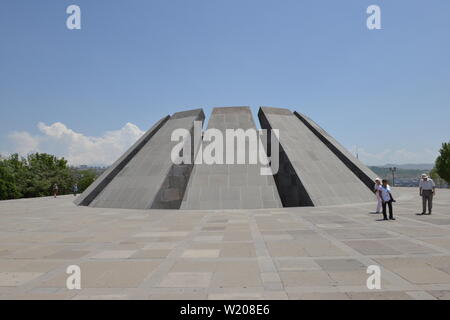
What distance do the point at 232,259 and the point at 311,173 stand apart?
47.9ft

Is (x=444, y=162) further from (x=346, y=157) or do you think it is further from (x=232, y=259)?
(x=232, y=259)

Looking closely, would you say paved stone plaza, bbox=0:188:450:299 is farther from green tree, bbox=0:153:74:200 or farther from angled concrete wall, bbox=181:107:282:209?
green tree, bbox=0:153:74:200

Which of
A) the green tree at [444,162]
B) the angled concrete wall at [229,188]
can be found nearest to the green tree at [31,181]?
the angled concrete wall at [229,188]

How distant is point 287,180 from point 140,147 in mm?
13049

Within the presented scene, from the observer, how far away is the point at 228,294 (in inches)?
197

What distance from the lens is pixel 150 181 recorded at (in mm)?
19953

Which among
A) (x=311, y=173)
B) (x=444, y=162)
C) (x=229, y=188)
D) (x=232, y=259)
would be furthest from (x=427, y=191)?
(x=444, y=162)

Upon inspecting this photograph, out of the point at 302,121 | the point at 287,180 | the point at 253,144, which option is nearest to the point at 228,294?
the point at 287,180

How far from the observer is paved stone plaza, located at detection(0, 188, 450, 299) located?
17.0 ft

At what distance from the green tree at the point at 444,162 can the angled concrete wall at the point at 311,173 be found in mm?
50077

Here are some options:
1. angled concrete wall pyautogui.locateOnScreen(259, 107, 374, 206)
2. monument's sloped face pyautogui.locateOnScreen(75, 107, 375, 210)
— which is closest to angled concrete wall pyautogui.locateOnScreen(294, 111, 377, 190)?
monument's sloped face pyautogui.locateOnScreen(75, 107, 375, 210)

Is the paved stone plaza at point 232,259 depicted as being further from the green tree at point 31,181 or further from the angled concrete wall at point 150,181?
the green tree at point 31,181

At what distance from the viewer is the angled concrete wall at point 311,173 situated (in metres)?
19.1
